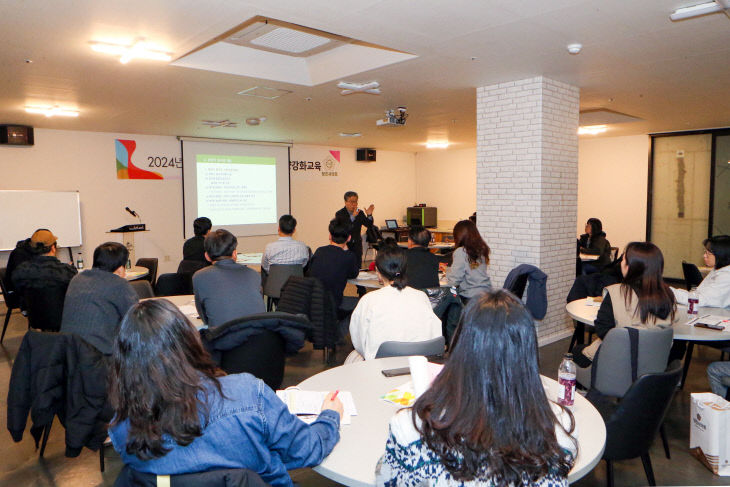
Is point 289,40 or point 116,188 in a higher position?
point 289,40

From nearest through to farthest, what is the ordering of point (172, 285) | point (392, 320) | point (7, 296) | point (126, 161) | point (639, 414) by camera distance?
point (639, 414), point (392, 320), point (172, 285), point (7, 296), point (126, 161)

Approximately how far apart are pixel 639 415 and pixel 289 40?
170 inches

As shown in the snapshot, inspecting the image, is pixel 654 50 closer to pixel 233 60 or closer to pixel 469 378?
pixel 233 60

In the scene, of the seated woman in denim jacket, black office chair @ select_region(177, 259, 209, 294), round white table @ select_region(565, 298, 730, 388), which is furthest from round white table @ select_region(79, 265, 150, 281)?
the seated woman in denim jacket

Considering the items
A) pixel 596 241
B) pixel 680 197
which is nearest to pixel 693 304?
pixel 596 241

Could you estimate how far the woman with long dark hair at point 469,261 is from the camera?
518cm

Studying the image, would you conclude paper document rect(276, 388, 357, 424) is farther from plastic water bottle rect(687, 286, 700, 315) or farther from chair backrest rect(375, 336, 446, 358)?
plastic water bottle rect(687, 286, 700, 315)

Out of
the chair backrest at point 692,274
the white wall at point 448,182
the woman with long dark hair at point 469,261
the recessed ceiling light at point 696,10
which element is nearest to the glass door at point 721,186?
the chair backrest at point 692,274

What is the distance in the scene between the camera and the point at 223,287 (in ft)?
12.0

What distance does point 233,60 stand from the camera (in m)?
5.21

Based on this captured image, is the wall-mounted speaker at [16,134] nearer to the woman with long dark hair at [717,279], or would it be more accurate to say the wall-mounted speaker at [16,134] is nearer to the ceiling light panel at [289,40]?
the ceiling light panel at [289,40]

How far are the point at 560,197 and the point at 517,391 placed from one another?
5180 mm

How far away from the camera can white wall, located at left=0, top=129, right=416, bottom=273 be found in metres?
8.72

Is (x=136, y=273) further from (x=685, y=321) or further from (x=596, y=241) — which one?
(x=596, y=241)
